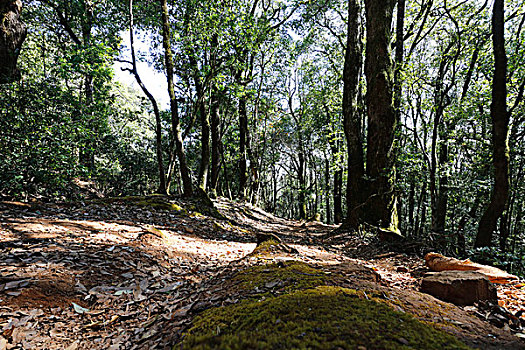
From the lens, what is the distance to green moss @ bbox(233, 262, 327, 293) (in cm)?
231

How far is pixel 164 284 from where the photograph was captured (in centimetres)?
341

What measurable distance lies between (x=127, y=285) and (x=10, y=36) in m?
10.3

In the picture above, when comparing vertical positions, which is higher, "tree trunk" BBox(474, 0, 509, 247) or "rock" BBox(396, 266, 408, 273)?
"tree trunk" BBox(474, 0, 509, 247)

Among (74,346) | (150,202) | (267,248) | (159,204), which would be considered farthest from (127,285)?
(150,202)

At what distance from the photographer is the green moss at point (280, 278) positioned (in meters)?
2.31

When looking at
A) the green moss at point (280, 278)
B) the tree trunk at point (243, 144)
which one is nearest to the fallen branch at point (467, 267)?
the green moss at point (280, 278)

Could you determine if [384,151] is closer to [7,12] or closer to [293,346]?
[293,346]

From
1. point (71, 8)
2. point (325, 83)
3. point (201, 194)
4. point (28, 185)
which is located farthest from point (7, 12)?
point (325, 83)

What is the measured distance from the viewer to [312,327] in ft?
4.37

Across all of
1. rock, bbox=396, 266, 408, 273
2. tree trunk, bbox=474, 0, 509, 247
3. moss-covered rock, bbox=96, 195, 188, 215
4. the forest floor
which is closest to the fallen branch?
the forest floor

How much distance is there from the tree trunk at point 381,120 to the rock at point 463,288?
423cm

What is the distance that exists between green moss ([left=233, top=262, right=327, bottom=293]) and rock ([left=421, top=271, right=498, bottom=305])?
4.25ft

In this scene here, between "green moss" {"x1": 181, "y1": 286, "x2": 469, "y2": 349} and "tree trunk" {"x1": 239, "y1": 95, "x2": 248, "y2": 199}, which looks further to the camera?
"tree trunk" {"x1": 239, "y1": 95, "x2": 248, "y2": 199}

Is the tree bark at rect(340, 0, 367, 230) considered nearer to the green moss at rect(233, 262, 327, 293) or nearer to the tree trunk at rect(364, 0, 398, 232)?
the tree trunk at rect(364, 0, 398, 232)
